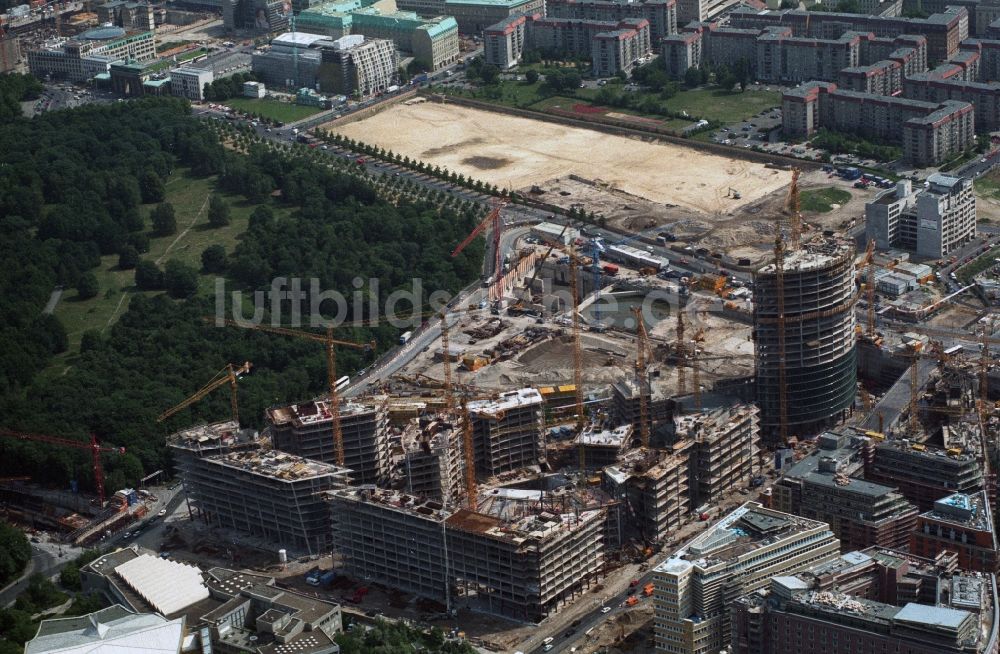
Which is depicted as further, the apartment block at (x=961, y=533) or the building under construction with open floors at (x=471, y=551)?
the building under construction with open floors at (x=471, y=551)

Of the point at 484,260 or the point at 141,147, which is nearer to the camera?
the point at 484,260

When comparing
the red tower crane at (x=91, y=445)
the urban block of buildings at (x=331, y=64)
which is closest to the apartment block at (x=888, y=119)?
the urban block of buildings at (x=331, y=64)

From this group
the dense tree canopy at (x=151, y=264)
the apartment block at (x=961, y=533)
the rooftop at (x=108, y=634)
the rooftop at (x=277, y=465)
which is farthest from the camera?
the dense tree canopy at (x=151, y=264)

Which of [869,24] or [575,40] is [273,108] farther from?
[869,24]

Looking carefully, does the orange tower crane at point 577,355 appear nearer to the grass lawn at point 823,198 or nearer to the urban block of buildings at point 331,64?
the grass lawn at point 823,198

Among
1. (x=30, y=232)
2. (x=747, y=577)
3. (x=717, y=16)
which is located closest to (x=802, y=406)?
(x=747, y=577)

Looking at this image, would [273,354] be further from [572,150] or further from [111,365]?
[572,150]

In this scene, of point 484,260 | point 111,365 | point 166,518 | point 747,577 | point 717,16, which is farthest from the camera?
point 717,16
